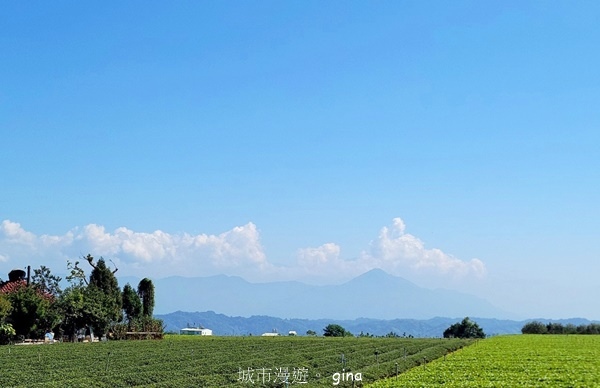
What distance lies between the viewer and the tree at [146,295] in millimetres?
73750

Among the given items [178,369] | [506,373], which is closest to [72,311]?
[178,369]

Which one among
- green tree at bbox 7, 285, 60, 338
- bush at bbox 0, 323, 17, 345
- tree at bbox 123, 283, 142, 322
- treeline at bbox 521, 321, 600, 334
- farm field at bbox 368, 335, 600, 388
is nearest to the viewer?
farm field at bbox 368, 335, 600, 388

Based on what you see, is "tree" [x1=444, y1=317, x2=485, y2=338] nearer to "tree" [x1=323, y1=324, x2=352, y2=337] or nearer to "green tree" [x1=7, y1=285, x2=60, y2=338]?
"tree" [x1=323, y1=324, x2=352, y2=337]

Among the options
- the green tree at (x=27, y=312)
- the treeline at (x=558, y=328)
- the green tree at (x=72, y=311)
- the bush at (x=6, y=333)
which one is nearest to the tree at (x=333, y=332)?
the treeline at (x=558, y=328)

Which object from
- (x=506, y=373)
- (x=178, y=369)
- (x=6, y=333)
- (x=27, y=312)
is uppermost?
(x=27, y=312)

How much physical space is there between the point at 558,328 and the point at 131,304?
6254cm

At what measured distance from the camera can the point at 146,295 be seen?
244ft

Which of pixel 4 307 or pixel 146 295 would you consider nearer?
pixel 4 307

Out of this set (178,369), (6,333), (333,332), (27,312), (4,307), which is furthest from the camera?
(333,332)

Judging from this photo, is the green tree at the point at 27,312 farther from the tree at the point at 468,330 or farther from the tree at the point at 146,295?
the tree at the point at 468,330

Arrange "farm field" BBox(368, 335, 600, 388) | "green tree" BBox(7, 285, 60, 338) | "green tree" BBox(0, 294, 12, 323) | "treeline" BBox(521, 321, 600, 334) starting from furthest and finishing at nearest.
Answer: "treeline" BBox(521, 321, 600, 334)
"green tree" BBox(7, 285, 60, 338)
"green tree" BBox(0, 294, 12, 323)
"farm field" BBox(368, 335, 600, 388)

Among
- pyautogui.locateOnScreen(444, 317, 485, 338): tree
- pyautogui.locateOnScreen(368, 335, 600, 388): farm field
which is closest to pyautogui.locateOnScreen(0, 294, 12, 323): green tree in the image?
pyautogui.locateOnScreen(368, 335, 600, 388): farm field

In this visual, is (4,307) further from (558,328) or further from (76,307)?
(558,328)

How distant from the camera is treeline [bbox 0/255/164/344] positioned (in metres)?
52.2
